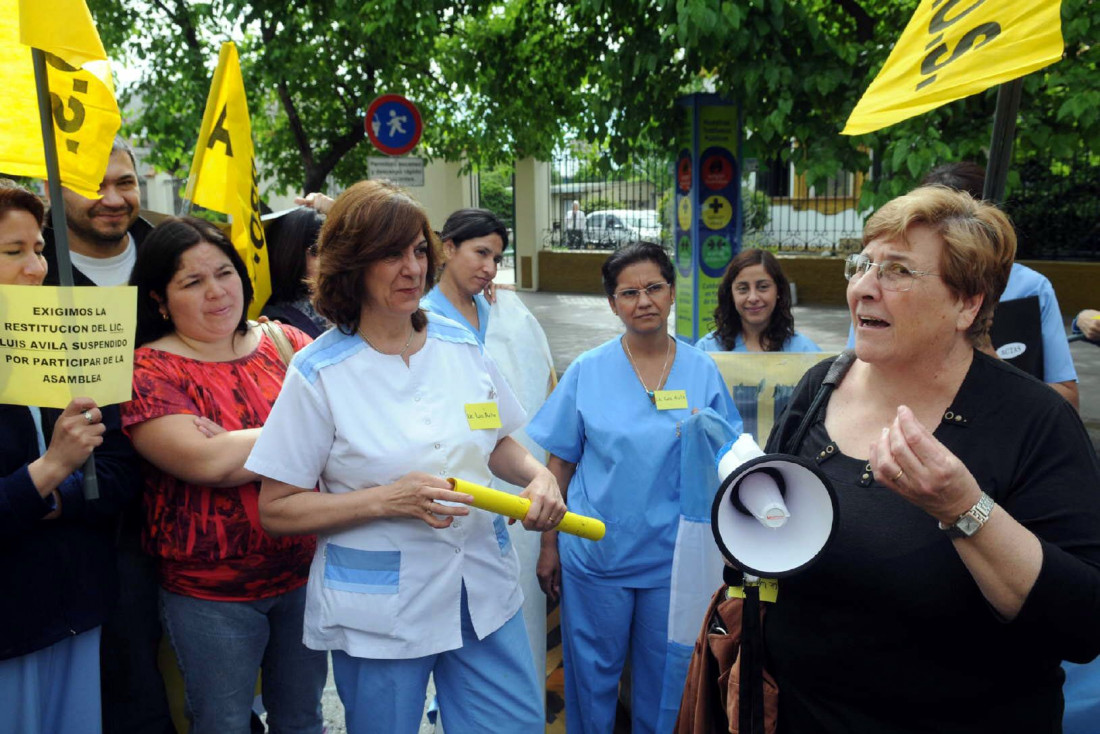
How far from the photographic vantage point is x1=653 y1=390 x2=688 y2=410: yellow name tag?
2.88 meters

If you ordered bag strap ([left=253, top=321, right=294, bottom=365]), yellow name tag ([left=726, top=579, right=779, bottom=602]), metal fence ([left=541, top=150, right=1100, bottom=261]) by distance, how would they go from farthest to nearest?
metal fence ([left=541, top=150, right=1100, bottom=261]), bag strap ([left=253, top=321, right=294, bottom=365]), yellow name tag ([left=726, top=579, right=779, bottom=602])

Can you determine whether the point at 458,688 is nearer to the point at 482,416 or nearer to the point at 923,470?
the point at 482,416

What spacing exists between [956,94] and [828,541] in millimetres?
1681

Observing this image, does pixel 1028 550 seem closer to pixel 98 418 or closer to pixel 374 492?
pixel 374 492

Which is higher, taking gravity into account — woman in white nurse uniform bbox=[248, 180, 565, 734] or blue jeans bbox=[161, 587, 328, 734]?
woman in white nurse uniform bbox=[248, 180, 565, 734]

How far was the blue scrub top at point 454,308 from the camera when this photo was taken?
3.57 m

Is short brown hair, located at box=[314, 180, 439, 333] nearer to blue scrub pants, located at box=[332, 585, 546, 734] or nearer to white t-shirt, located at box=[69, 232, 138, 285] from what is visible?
blue scrub pants, located at box=[332, 585, 546, 734]

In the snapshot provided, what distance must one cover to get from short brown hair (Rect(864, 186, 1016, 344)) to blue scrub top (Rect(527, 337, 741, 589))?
125 cm

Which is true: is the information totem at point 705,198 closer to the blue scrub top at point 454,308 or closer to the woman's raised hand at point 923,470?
the blue scrub top at point 454,308

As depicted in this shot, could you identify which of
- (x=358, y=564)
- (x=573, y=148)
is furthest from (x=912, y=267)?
(x=573, y=148)

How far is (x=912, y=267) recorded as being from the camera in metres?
1.71

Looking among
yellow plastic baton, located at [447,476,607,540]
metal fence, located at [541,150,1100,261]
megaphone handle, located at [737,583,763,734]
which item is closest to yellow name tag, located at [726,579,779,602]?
megaphone handle, located at [737,583,763,734]

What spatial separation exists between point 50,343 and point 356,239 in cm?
74

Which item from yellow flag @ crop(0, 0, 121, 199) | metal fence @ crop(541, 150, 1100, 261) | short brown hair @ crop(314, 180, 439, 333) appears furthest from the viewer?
metal fence @ crop(541, 150, 1100, 261)
